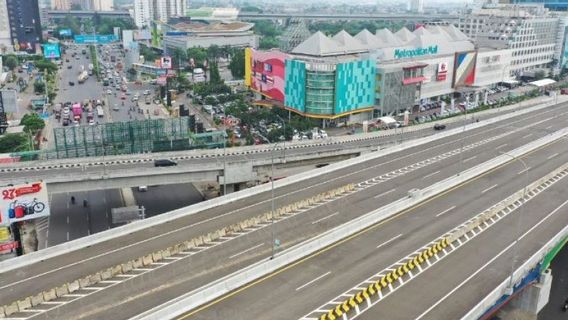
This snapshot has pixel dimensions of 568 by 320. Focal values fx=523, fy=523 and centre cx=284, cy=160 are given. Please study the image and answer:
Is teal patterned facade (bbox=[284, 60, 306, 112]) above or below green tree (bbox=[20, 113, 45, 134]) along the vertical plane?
above

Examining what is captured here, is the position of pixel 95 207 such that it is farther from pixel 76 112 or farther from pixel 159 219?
pixel 76 112

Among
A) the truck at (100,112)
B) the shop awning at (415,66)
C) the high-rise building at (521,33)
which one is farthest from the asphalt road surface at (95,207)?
the high-rise building at (521,33)

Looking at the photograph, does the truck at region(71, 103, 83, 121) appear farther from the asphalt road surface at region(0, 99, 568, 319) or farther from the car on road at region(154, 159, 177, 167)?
the asphalt road surface at region(0, 99, 568, 319)

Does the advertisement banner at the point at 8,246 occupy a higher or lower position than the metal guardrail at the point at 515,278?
lower

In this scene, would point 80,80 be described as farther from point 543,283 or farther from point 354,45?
point 543,283

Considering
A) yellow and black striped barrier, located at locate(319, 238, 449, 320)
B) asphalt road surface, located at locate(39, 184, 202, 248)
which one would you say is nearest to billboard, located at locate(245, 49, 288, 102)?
asphalt road surface, located at locate(39, 184, 202, 248)

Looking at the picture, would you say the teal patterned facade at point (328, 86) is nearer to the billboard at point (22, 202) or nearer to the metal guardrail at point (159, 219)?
the metal guardrail at point (159, 219)

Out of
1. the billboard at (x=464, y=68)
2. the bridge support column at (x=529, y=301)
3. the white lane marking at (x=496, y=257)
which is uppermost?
the billboard at (x=464, y=68)

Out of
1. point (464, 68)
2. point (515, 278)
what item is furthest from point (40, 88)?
point (515, 278)
